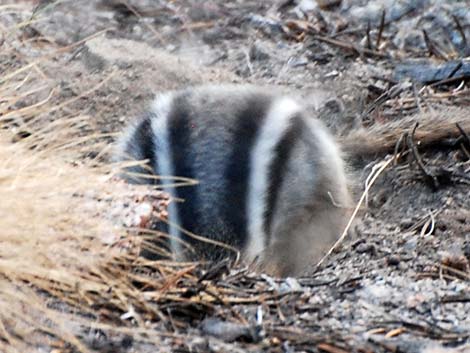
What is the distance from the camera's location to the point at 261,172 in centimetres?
429

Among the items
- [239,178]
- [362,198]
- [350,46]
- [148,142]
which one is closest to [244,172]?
[239,178]

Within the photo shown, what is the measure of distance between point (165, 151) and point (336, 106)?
59.3 inches

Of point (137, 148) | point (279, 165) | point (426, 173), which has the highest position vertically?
point (137, 148)

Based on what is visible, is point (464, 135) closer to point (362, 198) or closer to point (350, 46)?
point (362, 198)

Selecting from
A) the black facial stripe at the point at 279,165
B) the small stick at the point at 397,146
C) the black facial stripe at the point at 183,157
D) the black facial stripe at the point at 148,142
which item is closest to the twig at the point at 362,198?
the small stick at the point at 397,146

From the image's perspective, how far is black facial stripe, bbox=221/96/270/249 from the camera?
13.7ft

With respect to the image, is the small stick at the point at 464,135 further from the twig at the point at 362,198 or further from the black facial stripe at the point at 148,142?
the black facial stripe at the point at 148,142

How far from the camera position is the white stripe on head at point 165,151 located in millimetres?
3979

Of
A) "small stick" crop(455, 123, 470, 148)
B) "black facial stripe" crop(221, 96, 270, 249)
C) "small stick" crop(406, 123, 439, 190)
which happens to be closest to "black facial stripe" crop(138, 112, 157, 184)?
"black facial stripe" crop(221, 96, 270, 249)

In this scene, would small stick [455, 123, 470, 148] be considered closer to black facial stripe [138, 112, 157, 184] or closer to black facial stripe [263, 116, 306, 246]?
black facial stripe [263, 116, 306, 246]

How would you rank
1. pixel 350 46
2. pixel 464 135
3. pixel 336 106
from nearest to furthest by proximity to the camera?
pixel 464 135
pixel 336 106
pixel 350 46

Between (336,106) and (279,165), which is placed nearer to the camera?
(279,165)

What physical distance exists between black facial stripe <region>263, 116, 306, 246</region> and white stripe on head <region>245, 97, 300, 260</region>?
16mm

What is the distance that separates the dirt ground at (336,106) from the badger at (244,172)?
0.17 metres
